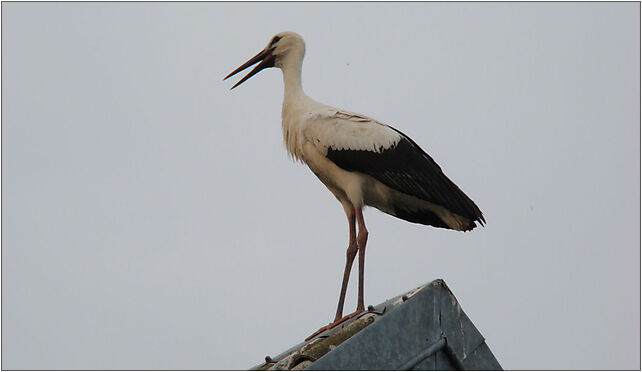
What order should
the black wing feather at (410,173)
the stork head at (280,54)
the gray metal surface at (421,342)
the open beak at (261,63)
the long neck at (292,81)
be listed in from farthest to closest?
the open beak at (261,63) → the stork head at (280,54) → the long neck at (292,81) → the black wing feather at (410,173) → the gray metal surface at (421,342)

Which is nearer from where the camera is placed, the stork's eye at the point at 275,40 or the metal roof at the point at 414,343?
the metal roof at the point at 414,343

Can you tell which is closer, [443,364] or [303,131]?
[443,364]

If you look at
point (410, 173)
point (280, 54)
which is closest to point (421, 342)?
point (410, 173)

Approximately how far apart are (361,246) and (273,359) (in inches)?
112

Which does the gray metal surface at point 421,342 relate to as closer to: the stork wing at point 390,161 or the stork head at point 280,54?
the stork wing at point 390,161

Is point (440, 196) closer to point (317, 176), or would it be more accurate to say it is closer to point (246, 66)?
point (317, 176)

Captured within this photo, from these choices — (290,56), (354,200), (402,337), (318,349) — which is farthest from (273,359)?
(290,56)

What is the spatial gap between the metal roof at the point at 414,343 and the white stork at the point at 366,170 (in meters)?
2.85

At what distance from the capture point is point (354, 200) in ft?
27.1

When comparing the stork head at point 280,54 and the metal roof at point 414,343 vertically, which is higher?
the stork head at point 280,54

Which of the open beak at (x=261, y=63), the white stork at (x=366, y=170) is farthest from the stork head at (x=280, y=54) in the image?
the white stork at (x=366, y=170)

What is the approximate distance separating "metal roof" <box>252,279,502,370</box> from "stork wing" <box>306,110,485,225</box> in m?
2.85

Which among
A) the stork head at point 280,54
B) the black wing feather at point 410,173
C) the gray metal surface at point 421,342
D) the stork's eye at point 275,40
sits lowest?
the gray metal surface at point 421,342

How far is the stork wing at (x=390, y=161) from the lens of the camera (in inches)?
319
